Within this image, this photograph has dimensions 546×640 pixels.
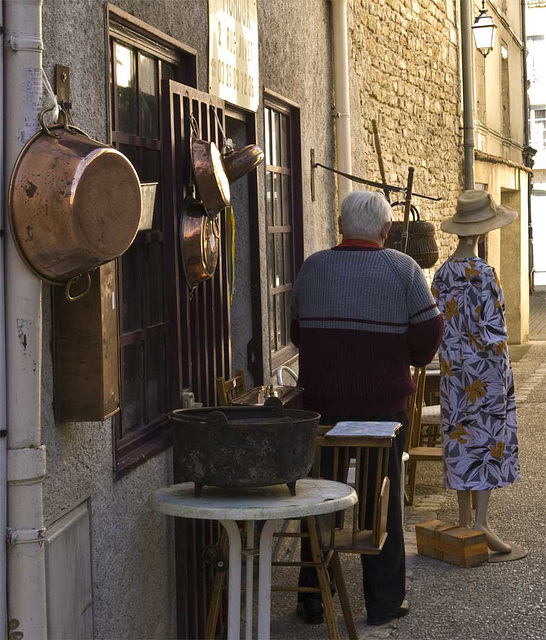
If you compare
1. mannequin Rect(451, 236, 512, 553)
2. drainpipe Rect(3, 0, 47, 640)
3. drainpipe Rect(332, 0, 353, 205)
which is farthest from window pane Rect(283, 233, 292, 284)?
drainpipe Rect(3, 0, 47, 640)

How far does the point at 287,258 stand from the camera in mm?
7168

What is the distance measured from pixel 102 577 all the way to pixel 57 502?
50 centimetres

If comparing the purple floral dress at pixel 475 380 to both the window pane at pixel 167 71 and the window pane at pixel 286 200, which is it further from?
the window pane at pixel 167 71

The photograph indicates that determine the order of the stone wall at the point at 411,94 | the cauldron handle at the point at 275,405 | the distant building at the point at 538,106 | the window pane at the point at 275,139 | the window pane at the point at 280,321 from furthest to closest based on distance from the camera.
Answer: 1. the distant building at the point at 538,106
2. the stone wall at the point at 411,94
3. the window pane at the point at 280,321
4. the window pane at the point at 275,139
5. the cauldron handle at the point at 275,405

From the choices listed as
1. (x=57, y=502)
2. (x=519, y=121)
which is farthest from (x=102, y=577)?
(x=519, y=121)

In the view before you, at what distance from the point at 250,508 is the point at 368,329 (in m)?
1.55

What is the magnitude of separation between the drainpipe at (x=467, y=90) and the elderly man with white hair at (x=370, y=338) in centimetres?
958

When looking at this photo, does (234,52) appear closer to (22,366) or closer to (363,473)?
(363,473)

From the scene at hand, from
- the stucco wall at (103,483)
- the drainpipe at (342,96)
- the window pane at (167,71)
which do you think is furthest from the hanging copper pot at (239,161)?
the drainpipe at (342,96)

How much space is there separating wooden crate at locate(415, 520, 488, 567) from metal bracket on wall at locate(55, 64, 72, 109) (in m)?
3.42

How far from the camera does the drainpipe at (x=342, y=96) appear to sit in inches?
326

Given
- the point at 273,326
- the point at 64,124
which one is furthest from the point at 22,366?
the point at 273,326

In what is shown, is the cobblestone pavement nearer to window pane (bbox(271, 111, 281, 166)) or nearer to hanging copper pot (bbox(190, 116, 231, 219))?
hanging copper pot (bbox(190, 116, 231, 219))

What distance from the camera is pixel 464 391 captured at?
Result: 5.99 m
